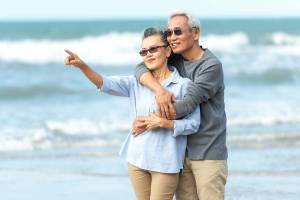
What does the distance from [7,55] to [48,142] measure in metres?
18.3

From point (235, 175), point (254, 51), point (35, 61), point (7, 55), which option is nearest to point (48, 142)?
point (235, 175)

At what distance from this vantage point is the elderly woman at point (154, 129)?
4.57m

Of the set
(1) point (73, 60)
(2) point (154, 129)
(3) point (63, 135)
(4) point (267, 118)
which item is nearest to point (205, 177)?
(2) point (154, 129)

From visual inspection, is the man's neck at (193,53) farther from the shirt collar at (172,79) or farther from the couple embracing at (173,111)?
the shirt collar at (172,79)

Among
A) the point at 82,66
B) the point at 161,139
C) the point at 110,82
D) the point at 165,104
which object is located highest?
the point at 82,66

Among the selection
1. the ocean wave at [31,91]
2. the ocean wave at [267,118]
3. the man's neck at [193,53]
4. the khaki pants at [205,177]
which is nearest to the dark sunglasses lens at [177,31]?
the man's neck at [193,53]

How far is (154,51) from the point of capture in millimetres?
4609

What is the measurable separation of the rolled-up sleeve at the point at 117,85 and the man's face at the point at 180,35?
1.08 feet

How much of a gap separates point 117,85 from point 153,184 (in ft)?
2.02

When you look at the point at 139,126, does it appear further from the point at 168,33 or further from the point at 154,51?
the point at 168,33

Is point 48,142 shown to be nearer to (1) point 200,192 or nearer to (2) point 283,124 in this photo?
(2) point 283,124

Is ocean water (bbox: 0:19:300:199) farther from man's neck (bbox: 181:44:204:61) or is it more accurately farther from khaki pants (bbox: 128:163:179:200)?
khaki pants (bbox: 128:163:179:200)

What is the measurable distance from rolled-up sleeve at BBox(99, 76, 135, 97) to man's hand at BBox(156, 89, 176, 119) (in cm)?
28

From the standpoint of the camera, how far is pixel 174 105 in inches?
178
